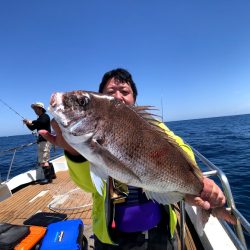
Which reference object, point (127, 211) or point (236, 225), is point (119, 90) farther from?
point (236, 225)

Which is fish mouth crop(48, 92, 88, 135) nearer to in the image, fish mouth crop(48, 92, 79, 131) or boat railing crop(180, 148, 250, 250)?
fish mouth crop(48, 92, 79, 131)

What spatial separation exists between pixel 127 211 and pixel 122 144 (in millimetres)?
806

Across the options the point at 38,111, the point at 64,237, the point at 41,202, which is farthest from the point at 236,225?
the point at 38,111

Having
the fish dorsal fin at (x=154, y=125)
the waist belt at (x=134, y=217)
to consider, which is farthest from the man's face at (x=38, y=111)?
the fish dorsal fin at (x=154, y=125)

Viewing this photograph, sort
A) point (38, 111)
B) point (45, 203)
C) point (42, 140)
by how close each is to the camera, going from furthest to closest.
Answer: point (42, 140) < point (38, 111) < point (45, 203)

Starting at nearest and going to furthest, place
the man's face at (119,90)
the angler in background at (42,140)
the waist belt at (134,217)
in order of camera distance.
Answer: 1. the waist belt at (134,217)
2. the man's face at (119,90)
3. the angler in background at (42,140)

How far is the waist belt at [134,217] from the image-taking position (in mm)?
2117

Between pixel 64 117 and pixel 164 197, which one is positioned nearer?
pixel 64 117

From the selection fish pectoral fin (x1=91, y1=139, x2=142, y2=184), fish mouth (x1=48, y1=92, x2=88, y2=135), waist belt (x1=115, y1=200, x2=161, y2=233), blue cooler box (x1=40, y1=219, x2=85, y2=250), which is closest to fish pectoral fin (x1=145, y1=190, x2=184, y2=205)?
fish pectoral fin (x1=91, y1=139, x2=142, y2=184)

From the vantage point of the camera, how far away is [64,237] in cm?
322

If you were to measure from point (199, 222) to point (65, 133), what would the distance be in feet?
4.37

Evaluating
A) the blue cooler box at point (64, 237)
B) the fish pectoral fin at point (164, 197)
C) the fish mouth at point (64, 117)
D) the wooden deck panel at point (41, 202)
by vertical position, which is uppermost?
the fish mouth at point (64, 117)

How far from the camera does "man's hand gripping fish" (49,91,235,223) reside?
1624 millimetres

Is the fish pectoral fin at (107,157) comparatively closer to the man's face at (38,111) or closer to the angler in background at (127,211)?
the angler in background at (127,211)
